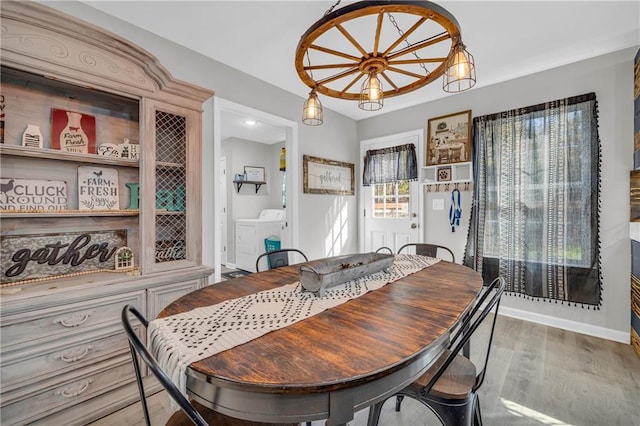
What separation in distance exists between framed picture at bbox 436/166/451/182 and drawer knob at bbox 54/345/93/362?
369 centimetres

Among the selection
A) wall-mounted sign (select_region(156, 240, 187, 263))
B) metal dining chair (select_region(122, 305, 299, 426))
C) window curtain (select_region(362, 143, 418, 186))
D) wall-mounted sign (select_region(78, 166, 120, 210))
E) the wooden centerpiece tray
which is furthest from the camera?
window curtain (select_region(362, 143, 418, 186))

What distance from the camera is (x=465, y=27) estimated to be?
7.24ft

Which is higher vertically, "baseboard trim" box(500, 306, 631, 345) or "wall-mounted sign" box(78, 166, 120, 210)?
"wall-mounted sign" box(78, 166, 120, 210)

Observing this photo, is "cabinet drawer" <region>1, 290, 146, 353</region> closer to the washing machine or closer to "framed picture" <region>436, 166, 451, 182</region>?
the washing machine

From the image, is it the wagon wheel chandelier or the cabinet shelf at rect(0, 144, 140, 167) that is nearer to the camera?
the wagon wheel chandelier

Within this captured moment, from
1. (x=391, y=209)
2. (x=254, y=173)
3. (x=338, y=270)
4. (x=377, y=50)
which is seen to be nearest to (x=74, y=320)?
(x=338, y=270)

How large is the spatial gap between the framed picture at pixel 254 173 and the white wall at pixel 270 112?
215 cm

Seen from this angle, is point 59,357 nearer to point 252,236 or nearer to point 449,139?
point 252,236

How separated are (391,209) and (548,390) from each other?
2.59 m

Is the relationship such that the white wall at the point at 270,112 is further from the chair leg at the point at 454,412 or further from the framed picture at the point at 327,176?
the chair leg at the point at 454,412

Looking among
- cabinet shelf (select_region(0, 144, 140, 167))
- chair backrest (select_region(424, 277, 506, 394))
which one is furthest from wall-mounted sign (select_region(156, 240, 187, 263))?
chair backrest (select_region(424, 277, 506, 394))

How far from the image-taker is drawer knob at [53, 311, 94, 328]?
155 centimetres

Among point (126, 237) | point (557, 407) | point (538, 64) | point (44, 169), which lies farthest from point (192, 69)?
point (557, 407)

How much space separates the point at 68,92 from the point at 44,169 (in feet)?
1.75
